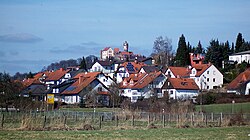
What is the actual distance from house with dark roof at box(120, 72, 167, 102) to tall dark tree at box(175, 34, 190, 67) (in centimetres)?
1808

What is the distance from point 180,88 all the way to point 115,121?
4447 centimetres

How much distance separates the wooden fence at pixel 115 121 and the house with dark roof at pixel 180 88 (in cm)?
3910

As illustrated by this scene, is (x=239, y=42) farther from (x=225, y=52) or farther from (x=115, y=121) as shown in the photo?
(x=115, y=121)

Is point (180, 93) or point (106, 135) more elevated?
point (180, 93)

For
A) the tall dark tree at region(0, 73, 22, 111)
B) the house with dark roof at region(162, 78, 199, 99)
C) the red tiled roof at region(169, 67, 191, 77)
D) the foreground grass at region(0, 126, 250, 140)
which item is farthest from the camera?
the red tiled roof at region(169, 67, 191, 77)

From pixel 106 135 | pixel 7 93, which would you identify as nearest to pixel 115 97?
pixel 7 93

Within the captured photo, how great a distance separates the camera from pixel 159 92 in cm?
9244

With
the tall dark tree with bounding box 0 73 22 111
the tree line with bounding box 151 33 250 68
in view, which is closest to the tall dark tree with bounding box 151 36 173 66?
the tree line with bounding box 151 33 250 68

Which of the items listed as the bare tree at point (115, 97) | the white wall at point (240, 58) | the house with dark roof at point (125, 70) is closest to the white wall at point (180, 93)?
the bare tree at point (115, 97)

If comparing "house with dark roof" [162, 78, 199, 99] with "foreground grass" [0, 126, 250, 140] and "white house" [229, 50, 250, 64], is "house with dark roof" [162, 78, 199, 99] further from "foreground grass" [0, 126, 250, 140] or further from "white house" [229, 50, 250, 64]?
"foreground grass" [0, 126, 250, 140]

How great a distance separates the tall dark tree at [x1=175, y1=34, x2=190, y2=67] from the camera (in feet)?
385

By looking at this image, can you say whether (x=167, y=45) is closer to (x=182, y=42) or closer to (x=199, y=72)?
(x=182, y=42)

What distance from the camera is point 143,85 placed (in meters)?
96.5

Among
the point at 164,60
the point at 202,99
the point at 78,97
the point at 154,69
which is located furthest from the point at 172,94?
the point at 164,60
